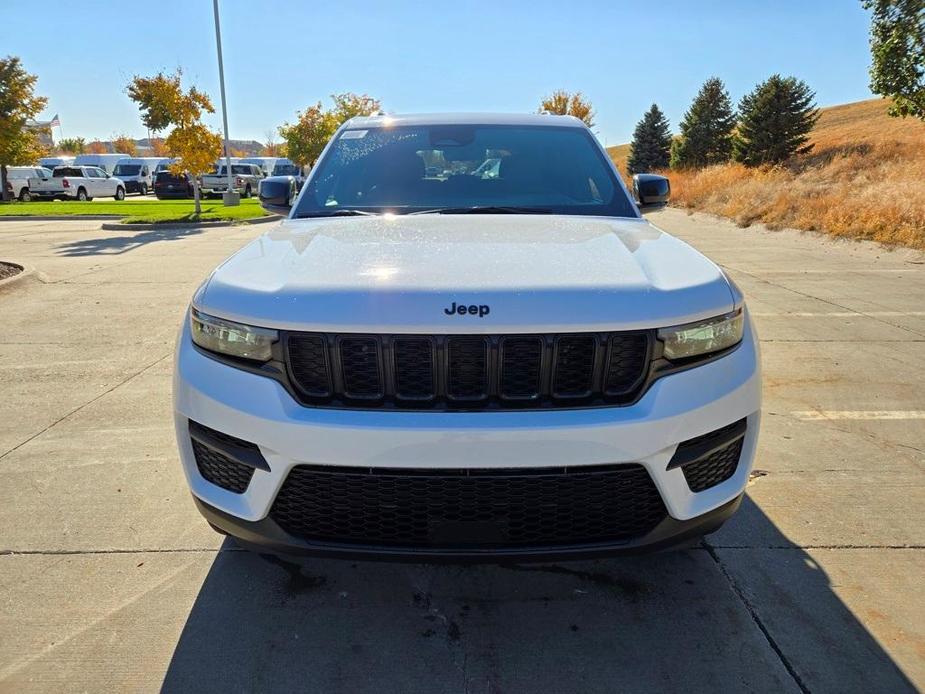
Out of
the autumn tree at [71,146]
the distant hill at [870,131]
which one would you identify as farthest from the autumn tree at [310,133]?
the autumn tree at [71,146]

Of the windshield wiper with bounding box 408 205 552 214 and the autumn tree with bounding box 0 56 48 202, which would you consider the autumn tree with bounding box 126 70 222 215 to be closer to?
the autumn tree with bounding box 0 56 48 202

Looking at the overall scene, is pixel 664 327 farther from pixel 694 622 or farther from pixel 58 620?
pixel 58 620

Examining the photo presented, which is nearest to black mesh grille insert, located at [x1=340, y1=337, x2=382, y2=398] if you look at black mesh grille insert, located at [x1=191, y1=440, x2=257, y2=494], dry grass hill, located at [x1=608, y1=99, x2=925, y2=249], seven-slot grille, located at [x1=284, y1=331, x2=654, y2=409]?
seven-slot grille, located at [x1=284, y1=331, x2=654, y2=409]

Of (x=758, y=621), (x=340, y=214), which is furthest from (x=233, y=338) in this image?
(x=758, y=621)

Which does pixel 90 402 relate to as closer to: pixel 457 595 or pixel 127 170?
pixel 457 595

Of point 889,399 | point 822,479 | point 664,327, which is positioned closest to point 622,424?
point 664,327

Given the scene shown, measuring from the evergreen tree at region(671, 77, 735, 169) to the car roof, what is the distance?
3996 centimetres

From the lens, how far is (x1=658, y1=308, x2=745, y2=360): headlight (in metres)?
2.04

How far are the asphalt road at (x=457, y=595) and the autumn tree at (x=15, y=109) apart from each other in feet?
101

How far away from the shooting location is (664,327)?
201cm

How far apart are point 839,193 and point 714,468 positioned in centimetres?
1823

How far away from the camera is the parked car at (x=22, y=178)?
31172 mm

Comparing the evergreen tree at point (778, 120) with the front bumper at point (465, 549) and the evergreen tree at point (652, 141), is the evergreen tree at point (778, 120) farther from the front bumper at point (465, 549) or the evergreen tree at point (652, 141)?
the front bumper at point (465, 549)

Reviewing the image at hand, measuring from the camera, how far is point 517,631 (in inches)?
91.0
